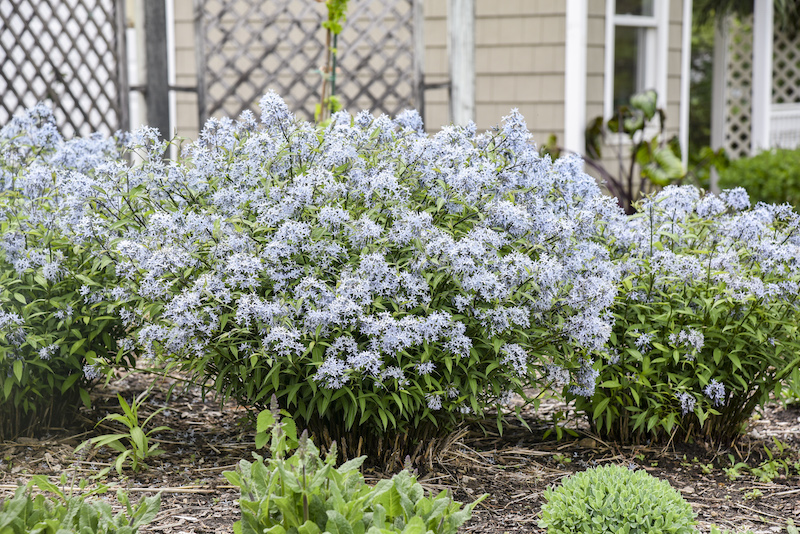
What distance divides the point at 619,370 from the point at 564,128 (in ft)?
16.0

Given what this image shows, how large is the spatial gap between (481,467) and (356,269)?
38.3 inches

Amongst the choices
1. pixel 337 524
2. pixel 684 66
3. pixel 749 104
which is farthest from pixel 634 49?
pixel 337 524

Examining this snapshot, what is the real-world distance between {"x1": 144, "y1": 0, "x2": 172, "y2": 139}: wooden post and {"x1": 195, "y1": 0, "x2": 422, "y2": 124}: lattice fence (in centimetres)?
33

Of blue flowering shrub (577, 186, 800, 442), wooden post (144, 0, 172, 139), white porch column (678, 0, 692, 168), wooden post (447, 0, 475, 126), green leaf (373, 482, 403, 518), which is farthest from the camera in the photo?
white porch column (678, 0, 692, 168)

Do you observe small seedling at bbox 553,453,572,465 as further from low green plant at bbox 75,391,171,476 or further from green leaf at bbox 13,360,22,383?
green leaf at bbox 13,360,22,383

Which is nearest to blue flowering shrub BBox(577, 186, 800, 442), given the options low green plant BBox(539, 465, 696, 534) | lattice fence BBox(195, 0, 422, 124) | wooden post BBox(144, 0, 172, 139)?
low green plant BBox(539, 465, 696, 534)

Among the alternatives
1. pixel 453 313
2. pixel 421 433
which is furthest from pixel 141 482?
pixel 453 313

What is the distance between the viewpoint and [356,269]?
2.34m

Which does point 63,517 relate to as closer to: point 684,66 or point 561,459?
point 561,459

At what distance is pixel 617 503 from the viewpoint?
2.12 meters

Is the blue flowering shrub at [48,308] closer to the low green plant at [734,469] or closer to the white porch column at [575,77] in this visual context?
the low green plant at [734,469]

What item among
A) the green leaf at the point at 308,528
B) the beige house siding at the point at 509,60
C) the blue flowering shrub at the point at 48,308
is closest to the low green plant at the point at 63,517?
the green leaf at the point at 308,528

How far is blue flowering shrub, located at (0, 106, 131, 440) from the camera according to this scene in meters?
2.64

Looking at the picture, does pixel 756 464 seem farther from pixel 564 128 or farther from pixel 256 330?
pixel 564 128
